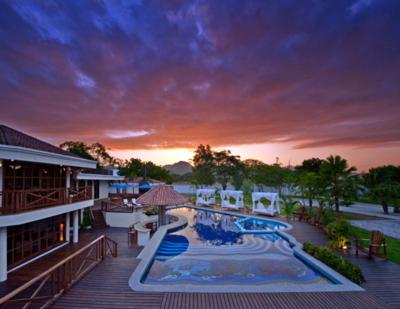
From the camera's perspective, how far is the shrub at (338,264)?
24.7 ft

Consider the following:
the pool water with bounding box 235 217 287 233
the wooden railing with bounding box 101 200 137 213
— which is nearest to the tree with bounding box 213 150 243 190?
the pool water with bounding box 235 217 287 233

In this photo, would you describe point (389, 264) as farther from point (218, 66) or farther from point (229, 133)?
point (229, 133)

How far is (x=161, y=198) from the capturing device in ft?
51.4

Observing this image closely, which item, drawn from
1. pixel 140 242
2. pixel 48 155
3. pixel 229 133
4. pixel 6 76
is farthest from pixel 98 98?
pixel 229 133

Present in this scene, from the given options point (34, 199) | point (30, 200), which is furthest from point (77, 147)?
point (30, 200)

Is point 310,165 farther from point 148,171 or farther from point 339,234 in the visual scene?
point 339,234

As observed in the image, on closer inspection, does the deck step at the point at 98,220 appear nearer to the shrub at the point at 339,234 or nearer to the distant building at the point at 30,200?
the distant building at the point at 30,200

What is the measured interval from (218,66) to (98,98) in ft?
30.6

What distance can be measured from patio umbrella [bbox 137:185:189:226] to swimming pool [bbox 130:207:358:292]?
1.72 meters

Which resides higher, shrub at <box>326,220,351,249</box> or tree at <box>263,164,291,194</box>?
tree at <box>263,164,291,194</box>

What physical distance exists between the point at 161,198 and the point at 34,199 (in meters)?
6.97

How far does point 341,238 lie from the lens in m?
11.4

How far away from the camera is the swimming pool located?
7605mm

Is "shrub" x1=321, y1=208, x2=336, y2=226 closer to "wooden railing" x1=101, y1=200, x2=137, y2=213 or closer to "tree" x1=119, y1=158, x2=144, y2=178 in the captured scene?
"wooden railing" x1=101, y1=200, x2=137, y2=213
